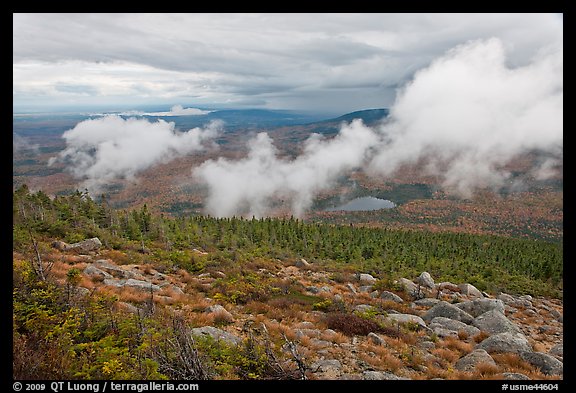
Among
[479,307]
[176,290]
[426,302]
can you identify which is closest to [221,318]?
[176,290]

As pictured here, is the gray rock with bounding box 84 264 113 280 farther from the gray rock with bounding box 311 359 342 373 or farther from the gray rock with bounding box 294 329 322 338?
the gray rock with bounding box 311 359 342 373

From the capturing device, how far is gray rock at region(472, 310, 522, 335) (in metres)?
11.3

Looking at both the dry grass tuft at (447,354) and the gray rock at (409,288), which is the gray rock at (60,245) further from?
the gray rock at (409,288)

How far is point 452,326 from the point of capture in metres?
11.7

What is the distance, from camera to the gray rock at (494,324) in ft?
37.1

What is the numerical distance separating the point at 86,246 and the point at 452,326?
2105 centimetres

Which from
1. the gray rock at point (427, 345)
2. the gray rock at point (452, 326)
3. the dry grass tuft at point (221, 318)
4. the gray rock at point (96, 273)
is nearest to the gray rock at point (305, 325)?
the dry grass tuft at point (221, 318)

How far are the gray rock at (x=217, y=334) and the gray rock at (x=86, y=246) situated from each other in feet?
43.6

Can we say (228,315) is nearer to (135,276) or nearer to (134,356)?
(134,356)

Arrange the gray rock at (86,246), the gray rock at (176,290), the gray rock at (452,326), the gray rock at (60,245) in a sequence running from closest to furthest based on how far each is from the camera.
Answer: the gray rock at (452,326) → the gray rock at (176,290) → the gray rock at (60,245) → the gray rock at (86,246)

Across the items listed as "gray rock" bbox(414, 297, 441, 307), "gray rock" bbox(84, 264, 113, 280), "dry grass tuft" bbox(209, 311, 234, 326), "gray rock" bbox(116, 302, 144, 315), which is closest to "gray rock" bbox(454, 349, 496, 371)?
"dry grass tuft" bbox(209, 311, 234, 326)

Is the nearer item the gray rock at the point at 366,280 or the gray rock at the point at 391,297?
the gray rock at the point at 391,297

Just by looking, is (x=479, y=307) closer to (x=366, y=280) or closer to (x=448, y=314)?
(x=448, y=314)
